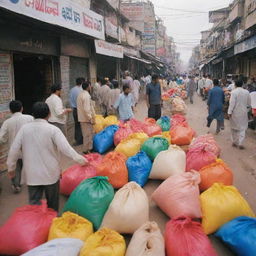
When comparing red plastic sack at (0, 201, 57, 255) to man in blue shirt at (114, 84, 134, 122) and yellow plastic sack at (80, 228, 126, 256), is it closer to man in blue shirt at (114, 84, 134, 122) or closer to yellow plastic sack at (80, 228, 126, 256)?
yellow plastic sack at (80, 228, 126, 256)

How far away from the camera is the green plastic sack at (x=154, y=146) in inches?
217

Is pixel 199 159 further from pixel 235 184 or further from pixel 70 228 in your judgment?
pixel 70 228

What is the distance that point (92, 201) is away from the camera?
3.42 metres

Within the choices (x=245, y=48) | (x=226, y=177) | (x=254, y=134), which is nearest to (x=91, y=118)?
(x=226, y=177)

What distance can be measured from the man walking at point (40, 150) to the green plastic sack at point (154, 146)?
232cm

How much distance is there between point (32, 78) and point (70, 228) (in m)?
6.51

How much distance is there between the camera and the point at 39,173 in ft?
10.8

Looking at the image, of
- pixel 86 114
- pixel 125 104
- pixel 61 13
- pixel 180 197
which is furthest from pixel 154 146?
pixel 61 13

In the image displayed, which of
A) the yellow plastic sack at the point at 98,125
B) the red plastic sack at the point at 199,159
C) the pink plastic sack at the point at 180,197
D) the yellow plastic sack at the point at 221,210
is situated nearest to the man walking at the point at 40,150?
the pink plastic sack at the point at 180,197

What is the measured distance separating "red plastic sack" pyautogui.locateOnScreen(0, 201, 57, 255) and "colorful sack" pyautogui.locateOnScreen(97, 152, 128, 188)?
143cm

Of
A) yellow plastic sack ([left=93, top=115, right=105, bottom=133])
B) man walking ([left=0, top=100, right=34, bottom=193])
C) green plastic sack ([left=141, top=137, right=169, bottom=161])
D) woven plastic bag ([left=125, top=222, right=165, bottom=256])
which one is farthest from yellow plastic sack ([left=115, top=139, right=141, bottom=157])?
woven plastic bag ([left=125, top=222, right=165, bottom=256])

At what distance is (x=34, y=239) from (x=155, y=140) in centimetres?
323

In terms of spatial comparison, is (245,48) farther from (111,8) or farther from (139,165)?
(139,165)

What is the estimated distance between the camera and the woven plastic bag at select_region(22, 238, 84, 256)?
242 cm
